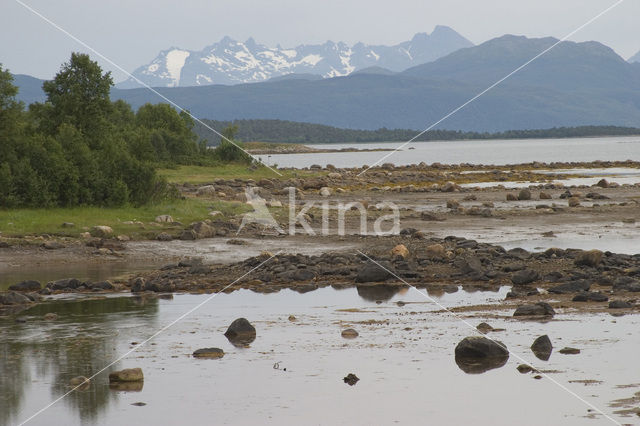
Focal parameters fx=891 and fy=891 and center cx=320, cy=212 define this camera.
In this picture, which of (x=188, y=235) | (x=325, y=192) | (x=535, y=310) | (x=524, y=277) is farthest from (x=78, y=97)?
(x=535, y=310)

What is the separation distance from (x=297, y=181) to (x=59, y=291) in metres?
37.4

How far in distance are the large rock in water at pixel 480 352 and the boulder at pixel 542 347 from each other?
454 millimetres

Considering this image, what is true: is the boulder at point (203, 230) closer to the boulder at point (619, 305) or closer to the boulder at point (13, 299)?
the boulder at point (13, 299)

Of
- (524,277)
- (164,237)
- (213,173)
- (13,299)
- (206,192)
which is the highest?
(213,173)

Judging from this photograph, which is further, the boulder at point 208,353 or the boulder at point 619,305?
the boulder at point 619,305

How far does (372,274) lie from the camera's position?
22.1 metres

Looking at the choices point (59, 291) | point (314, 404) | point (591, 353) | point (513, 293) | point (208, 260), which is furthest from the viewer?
point (208, 260)

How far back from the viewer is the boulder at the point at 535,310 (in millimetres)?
17062

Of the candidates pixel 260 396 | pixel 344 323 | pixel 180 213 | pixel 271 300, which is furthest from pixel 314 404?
pixel 180 213

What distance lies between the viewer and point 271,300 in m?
20.3

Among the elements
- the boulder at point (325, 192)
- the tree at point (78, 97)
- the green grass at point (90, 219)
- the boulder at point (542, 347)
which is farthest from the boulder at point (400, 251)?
the boulder at point (325, 192)

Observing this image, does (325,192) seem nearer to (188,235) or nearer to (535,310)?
(188,235)

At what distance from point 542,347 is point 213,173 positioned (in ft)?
162

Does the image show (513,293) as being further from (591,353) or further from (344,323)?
(591,353)
